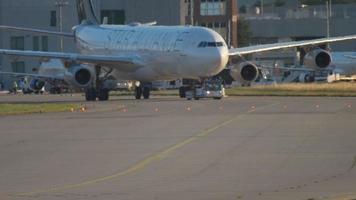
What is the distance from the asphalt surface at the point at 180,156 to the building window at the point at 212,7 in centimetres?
9194

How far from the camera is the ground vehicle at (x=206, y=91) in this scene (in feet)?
189

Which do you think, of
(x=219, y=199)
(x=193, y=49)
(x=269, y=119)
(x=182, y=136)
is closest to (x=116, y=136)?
(x=182, y=136)

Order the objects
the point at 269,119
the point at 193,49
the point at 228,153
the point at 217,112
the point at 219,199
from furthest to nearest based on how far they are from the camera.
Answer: the point at 193,49 → the point at 217,112 → the point at 269,119 → the point at 228,153 → the point at 219,199

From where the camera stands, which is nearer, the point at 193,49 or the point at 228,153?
the point at 228,153

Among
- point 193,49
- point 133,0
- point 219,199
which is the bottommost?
point 219,199

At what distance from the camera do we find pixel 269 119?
117 ft

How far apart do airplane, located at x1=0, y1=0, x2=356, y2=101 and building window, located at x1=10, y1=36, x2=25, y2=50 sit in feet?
159

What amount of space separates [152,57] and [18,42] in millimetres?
56684

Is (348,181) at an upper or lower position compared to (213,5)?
lower

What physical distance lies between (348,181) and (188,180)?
2.58 meters

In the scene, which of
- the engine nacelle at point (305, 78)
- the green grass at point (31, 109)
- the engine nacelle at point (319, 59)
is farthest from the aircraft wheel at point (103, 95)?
the engine nacelle at point (305, 78)

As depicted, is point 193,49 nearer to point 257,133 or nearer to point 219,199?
point 257,133

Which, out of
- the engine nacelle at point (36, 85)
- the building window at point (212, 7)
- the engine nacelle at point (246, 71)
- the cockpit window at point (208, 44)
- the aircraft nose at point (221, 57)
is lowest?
the engine nacelle at point (36, 85)

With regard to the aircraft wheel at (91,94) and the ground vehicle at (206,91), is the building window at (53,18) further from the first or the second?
the aircraft wheel at (91,94)
